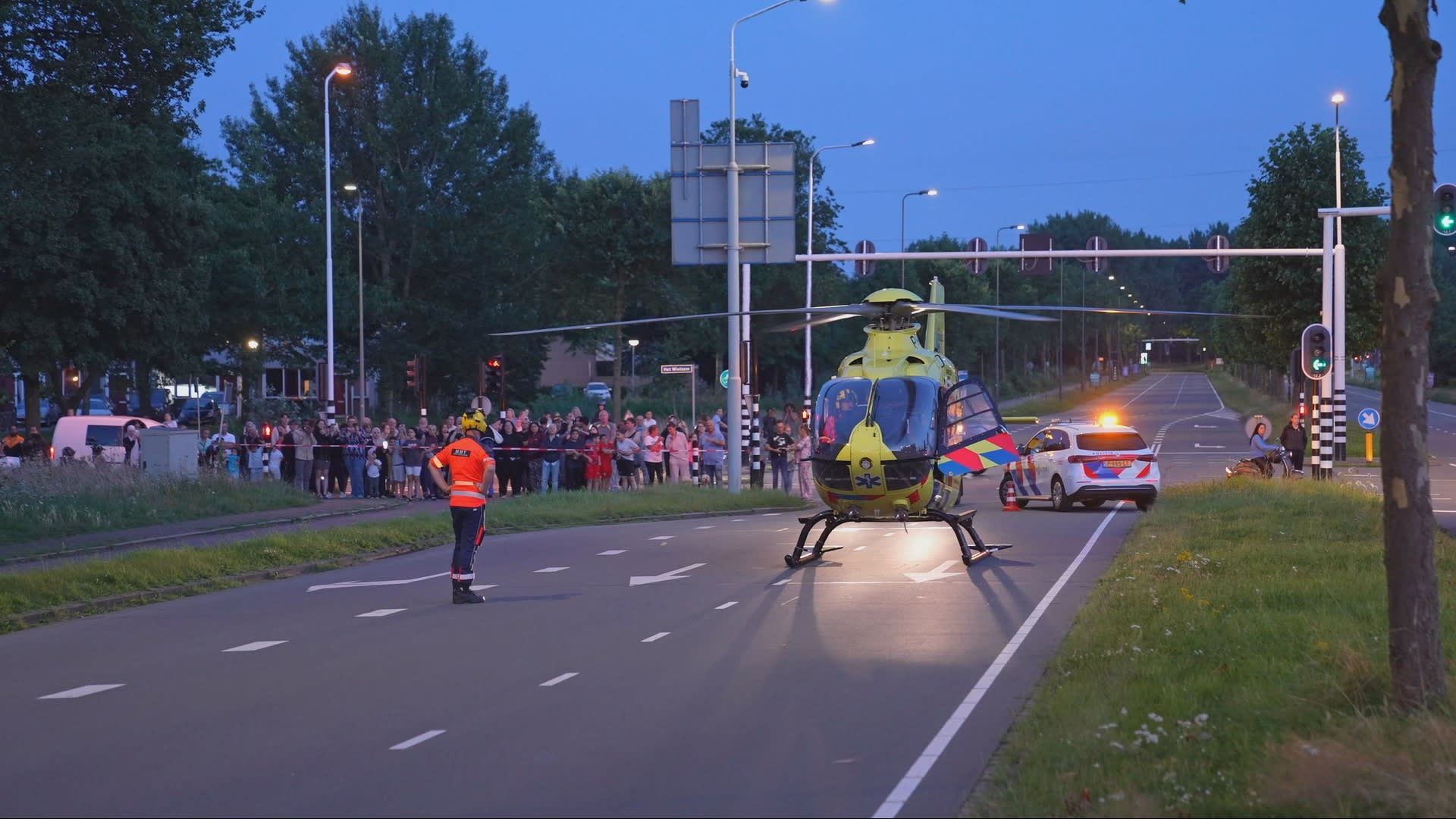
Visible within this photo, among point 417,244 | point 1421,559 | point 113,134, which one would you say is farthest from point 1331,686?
point 417,244

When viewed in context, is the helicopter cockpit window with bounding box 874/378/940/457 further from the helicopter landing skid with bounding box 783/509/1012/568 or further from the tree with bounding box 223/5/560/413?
the tree with bounding box 223/5/560/413

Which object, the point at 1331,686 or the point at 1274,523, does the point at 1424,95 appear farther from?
the point at 1274,523

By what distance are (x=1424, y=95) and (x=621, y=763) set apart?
5.30 meters

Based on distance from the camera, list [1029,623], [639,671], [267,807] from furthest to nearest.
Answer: [1029,623]
[639,671]
[267,807]

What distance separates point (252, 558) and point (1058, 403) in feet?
267

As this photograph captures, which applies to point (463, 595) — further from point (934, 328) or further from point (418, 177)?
point (418, 177)

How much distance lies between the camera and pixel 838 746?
8180mm

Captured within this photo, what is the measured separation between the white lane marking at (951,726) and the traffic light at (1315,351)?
56.2 feet

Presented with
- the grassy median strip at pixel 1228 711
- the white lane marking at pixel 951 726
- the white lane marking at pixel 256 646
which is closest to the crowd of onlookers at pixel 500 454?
the white lane marking at pixel 256 646

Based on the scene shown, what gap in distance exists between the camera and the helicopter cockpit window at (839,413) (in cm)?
1842

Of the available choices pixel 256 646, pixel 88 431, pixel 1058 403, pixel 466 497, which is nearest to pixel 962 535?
pixel 466 497

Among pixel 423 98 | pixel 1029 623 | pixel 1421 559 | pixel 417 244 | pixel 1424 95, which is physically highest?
pixel 423 98

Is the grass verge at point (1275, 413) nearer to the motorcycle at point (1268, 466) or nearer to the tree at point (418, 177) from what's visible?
the motorcycle at point (1268, 466)

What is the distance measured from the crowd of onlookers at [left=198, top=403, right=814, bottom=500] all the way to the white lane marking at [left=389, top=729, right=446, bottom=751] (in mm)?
19714
